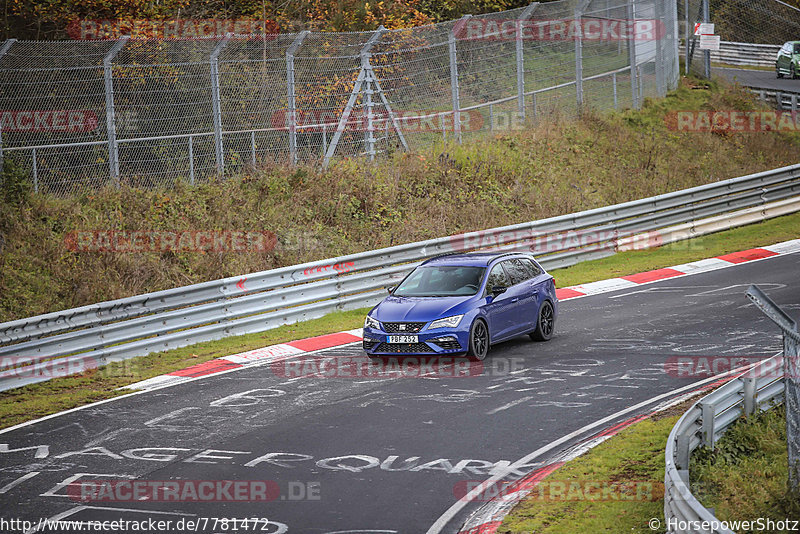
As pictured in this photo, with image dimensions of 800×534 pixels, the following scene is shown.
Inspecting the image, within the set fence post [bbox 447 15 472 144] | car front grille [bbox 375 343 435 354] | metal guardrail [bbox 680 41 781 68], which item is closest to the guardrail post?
car front grille [bbox 375 343 435 354]

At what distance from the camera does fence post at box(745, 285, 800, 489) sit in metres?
6.48

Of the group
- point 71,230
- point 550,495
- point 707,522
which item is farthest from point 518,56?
point 707,522

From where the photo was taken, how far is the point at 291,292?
58.9 feet

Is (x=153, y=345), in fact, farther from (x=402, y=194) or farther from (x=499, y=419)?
(x=402, y=194)

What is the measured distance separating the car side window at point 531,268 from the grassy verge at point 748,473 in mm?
5957

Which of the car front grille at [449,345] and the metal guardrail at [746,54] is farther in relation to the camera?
the metal guardrail at [746,54]

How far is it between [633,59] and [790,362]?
2648cm

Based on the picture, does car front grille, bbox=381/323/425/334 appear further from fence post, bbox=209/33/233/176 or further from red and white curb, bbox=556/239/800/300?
fence post, bbox=209/33/233/176

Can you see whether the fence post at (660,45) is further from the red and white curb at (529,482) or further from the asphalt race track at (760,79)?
the red and white curb at (529,482)

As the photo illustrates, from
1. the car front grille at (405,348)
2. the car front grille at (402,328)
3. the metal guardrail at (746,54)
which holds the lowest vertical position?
the car front grille at (405,348)

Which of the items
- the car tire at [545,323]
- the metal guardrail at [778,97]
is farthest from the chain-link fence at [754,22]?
the car tire at [545,323]

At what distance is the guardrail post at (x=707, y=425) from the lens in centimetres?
915

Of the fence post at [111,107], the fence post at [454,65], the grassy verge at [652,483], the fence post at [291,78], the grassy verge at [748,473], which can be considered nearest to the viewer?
the grassy verge at [748,473]

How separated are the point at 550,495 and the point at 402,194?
15884 mm
